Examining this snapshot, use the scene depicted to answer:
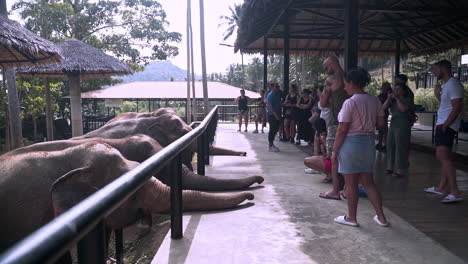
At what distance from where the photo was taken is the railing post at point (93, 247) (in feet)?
4.66

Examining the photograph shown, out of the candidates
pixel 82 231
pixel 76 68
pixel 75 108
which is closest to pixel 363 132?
pixel 82 231

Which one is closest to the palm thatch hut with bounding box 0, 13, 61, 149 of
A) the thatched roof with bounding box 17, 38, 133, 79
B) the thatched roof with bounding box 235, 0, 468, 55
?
the thatched roof with bounding box 17, 38, 133, 79

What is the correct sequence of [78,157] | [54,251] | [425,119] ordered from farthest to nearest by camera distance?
1. [425,119]
2. [78,157]
3. [54,251]

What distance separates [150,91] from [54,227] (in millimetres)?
25722

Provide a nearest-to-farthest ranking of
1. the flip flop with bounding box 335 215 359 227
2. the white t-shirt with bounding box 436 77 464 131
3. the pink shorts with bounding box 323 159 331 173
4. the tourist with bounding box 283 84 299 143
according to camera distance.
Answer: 1. the flip flop with bounding box 335 215 359 227
2. the white t-shirt with bounding box 436 77 464 131
3. the pink shorts with bounding box 323 159 331 173
4. the tourist with bounding box 283 84 299 143

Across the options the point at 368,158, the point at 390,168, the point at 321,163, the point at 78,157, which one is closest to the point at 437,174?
the point at 390,168

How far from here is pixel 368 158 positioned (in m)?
3.82

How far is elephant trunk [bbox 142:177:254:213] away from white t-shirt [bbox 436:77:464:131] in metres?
2.43

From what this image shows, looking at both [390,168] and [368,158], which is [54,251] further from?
[390,168]

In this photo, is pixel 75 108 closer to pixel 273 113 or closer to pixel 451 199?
pixel 273 113

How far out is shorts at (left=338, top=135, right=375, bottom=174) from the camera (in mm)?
3803

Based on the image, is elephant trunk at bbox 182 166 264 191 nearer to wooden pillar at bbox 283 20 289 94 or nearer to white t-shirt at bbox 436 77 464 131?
white t-shirt at bbox 436 77 464 131

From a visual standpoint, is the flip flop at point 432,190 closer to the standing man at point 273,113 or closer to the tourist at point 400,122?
the tourist at point 400,122

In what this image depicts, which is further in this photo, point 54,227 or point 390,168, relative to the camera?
point 390,168
